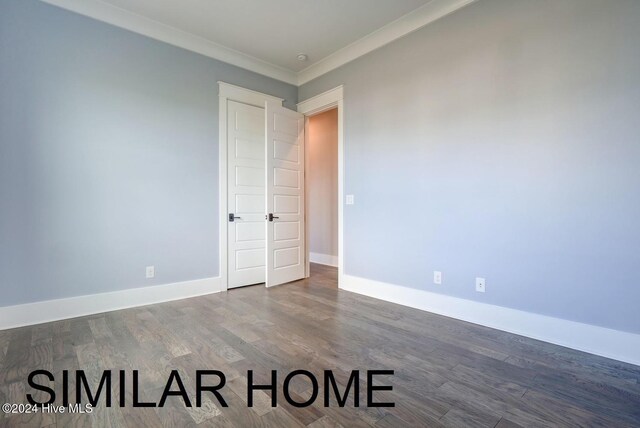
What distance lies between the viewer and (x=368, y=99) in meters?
3.49

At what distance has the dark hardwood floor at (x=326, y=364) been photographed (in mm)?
1432

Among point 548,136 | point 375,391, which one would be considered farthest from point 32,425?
point 548,136

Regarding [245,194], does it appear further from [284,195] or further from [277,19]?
[277,19]

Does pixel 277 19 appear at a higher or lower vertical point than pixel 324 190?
higher

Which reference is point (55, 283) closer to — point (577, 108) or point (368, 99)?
point (368, 99)

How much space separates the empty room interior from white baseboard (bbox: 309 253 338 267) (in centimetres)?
127

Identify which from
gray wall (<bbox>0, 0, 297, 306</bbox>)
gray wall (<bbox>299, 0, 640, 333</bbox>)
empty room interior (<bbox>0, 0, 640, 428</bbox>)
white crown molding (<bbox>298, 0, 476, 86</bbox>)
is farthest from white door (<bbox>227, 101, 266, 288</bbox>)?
gray wall (<bbox>299, 0, 640, 333</bbox>)

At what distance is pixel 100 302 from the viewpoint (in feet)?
9.36

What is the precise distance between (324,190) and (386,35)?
2905 mm

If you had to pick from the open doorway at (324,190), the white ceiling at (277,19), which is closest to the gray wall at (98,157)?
the white ceiling at (277,19)

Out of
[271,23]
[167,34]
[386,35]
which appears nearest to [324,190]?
[386,35]

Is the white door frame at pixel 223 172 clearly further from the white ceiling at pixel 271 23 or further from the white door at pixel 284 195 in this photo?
the white door at pixel 284 195

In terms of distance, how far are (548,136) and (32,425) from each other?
3.54m

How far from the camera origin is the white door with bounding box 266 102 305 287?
3768 millimetres
